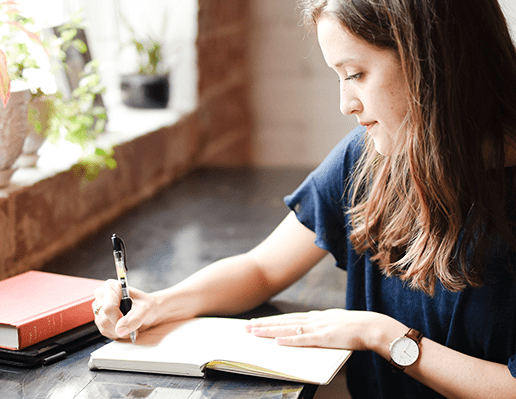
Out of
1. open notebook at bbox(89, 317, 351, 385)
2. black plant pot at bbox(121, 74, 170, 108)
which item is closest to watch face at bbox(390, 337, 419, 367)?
open notebook at bbox(89, 317, 351, 385)

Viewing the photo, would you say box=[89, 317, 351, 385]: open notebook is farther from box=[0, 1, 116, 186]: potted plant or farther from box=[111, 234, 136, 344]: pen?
box=[0, 1, 116, 186]: potted plant

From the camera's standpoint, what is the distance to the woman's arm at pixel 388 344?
3.11 ft

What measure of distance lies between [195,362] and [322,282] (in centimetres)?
56

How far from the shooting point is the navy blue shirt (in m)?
1.00

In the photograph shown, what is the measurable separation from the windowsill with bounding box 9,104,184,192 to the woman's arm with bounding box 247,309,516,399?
2.45 ft

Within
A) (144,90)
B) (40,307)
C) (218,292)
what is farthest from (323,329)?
(144,90)

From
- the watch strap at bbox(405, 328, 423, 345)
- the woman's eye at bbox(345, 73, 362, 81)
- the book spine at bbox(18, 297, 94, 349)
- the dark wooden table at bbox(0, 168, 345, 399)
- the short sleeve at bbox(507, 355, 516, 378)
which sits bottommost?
the short sleeve at bbox(507, 355, 516, 378)

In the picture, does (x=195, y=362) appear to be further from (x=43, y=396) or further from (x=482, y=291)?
(x=482, y=291)

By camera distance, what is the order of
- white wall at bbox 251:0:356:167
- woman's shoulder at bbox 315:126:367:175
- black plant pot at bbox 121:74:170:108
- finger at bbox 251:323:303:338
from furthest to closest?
white wall at bbox 251:0:356:167 → black plant pot at bbox 121:74:170:108 → woman's shoulder at bbox 315:126:367:175 → finger at bbox 251:323:303:338

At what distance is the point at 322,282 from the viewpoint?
1.38 m

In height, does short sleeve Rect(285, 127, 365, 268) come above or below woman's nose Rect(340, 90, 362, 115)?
below

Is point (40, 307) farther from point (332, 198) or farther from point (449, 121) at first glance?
point (449, 121)

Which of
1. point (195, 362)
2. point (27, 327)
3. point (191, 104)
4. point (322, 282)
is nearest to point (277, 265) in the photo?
point (322, 282)

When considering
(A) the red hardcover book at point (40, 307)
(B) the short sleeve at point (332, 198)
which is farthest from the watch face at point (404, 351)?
(A) the red hardcover book at point (40, 307)
